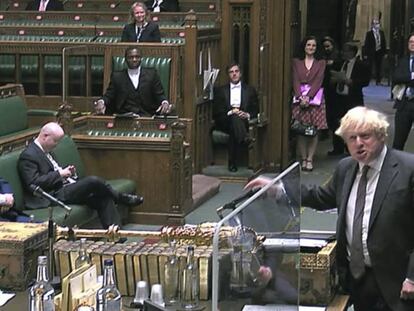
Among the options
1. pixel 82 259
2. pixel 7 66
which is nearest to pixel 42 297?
pixel 82 259

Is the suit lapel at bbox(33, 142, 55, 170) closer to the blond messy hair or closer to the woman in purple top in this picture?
the blond messy hair

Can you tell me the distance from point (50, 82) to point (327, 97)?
12.1 feet

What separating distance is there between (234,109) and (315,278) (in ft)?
20.8

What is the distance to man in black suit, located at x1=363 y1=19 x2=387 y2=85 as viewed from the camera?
2059 cm

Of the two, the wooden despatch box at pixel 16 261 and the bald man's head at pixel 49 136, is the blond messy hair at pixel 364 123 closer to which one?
the wooden despatch box at pixel 16 261

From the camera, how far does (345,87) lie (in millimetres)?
12539

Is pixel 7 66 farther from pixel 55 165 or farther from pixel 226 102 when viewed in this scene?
pixel 55 165

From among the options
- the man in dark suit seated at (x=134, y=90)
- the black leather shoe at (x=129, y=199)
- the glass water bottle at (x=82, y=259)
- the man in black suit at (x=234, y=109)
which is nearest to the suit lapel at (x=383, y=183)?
the glass water bottle at (x=82, y=259)

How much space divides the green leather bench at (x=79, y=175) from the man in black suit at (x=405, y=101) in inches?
145

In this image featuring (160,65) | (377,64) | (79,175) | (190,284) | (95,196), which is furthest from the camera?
(377,64)

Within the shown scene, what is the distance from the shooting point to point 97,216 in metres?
7.98

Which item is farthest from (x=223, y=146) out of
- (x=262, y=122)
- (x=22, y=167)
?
(x=22, y=167)

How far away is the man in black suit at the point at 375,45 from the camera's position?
20.6 m

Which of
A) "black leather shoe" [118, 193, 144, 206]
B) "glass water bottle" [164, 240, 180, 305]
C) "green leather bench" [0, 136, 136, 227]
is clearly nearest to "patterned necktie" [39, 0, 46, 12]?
"green leather bench" [0, 136, 136, 227]
